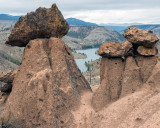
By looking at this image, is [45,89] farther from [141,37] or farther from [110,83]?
[141,37]

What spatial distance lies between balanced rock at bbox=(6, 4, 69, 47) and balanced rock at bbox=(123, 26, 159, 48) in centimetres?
657

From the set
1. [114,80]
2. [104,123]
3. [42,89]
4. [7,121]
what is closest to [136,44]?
[114,80]

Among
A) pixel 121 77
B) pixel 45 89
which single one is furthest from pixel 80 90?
pixel 45 89

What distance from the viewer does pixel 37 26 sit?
17.2m

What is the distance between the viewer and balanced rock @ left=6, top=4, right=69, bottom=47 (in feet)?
56.0

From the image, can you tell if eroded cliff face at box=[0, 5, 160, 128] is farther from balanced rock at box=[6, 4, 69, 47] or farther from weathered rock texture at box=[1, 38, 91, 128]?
balanced rock at box=[6, 4, 69, 47]

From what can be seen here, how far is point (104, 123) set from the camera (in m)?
14.3

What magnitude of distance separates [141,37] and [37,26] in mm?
8889

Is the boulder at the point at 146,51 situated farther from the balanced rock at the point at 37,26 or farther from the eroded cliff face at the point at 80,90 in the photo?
the balanced rock at the point at 37,26

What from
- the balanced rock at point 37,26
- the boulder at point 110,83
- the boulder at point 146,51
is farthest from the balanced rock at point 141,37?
the balanced rock at point 37,26

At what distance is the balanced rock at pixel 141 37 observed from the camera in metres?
15.4

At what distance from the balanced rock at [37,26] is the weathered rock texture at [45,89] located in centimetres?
86

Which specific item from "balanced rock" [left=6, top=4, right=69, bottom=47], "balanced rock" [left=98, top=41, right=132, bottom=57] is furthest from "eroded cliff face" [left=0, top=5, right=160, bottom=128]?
"balanced rock" [left=6, top=4, right=69, bottom=47]

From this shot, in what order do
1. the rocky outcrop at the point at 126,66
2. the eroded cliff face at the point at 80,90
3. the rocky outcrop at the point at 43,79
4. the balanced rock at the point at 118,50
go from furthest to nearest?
the balanced rock at the point at 118,50
the rocky outcrop at the point at 126,66
the rocky outcrop at the point at 43,79
the eroded cliff face at the point at 80,90
